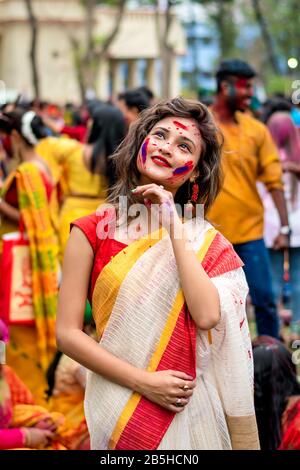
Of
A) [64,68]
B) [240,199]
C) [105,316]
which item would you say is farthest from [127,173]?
[64,68]

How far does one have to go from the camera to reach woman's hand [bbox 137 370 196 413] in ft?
9.93

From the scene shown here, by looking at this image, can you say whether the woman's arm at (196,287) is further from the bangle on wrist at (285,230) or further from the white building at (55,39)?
the white building at (55,39)

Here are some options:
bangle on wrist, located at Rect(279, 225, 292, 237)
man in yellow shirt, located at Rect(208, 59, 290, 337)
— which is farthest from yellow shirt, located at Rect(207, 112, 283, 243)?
bangle on wrist, located at Rect(279, 225, 292, 237)

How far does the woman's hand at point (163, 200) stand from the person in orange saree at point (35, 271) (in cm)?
312

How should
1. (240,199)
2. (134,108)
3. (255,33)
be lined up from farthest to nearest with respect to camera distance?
(255,33) → (134,108) → (240,199)

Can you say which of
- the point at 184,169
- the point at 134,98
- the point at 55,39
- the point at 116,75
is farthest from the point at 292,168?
the point at 116,75

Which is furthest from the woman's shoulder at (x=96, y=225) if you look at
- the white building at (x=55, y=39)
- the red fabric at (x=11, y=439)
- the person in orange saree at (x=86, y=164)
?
the white building at (x=55, y=39)

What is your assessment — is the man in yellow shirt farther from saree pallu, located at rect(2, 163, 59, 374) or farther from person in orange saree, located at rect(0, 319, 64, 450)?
person in orange saree, located at rect(0, 319, 64, 450)

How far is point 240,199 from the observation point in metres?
6.11

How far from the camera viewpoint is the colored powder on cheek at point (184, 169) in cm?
320

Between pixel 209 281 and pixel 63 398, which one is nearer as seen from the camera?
pixel 209 281

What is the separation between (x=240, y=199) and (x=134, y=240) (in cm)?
298

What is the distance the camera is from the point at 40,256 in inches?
244
